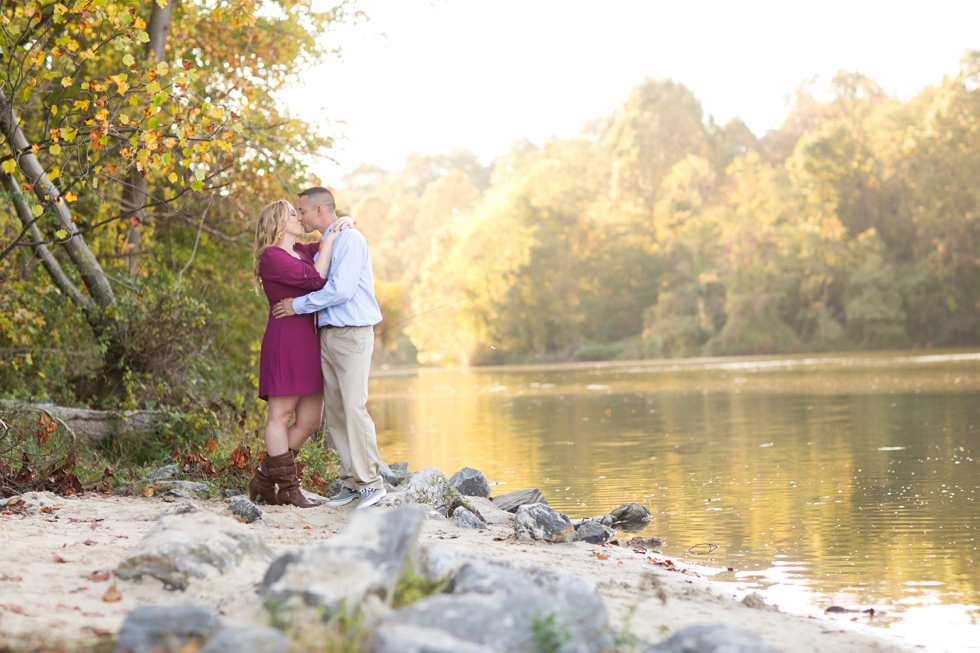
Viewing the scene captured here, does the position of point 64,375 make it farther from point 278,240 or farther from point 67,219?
point 278,240

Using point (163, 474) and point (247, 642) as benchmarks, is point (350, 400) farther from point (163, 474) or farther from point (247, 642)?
point (247, 642)

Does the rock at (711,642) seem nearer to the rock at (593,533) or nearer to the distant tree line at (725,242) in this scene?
the rock at (593,533)

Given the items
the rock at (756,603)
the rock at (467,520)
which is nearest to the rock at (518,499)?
the rock at (467,520)

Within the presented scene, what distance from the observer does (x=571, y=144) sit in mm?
85812

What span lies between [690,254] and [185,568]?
185 ft

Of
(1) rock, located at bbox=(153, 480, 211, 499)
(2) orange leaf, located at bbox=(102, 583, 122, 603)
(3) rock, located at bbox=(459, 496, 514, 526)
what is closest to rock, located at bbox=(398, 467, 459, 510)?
(3) rock, located at bbox=(459, 496, 514, 526)

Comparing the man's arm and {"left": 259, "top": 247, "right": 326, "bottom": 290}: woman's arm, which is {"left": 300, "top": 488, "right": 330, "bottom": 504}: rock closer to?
Result: the man's arm

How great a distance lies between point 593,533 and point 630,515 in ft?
3.51

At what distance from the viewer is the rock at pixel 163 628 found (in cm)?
316

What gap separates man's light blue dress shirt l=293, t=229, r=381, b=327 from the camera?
Answer: 634cm

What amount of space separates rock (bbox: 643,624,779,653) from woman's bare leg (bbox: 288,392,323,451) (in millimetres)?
3696

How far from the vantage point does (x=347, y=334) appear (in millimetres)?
6441

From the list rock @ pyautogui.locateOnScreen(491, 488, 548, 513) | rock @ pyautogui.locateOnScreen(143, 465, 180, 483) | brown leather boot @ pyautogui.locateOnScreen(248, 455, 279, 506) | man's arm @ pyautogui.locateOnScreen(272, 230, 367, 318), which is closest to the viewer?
man's arm @ pyautogui.locateOnScreen(272, 230, 367, 318)

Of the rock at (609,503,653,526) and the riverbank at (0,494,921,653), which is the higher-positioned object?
the riverbank at (0,494,921,653)
